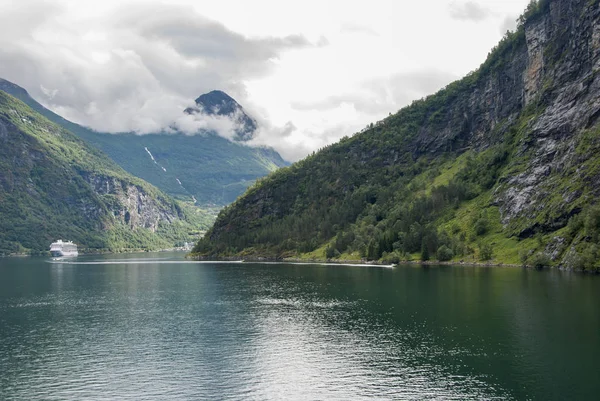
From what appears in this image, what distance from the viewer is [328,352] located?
86312mm

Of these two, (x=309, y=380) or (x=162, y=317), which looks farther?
(x=162, y=317)

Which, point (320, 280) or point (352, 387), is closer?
point (352, 387)

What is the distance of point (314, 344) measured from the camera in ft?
302

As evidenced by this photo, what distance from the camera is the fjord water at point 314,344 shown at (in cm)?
6819

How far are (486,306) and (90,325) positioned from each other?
8967cm

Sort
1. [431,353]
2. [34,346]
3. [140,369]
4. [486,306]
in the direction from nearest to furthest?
[140,369]
[431,353]
[34,346]
[486,306]

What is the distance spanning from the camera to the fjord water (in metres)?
68.2

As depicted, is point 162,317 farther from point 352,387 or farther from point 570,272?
point 570,272

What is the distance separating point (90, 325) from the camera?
112875mm

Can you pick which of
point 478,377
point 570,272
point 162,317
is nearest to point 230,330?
point 162,317

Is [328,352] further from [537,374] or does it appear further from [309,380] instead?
[537,374]

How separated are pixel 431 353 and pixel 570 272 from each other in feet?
388

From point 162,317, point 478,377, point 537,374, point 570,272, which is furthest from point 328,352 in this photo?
point 570,272

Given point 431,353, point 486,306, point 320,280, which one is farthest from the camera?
point 320,280
